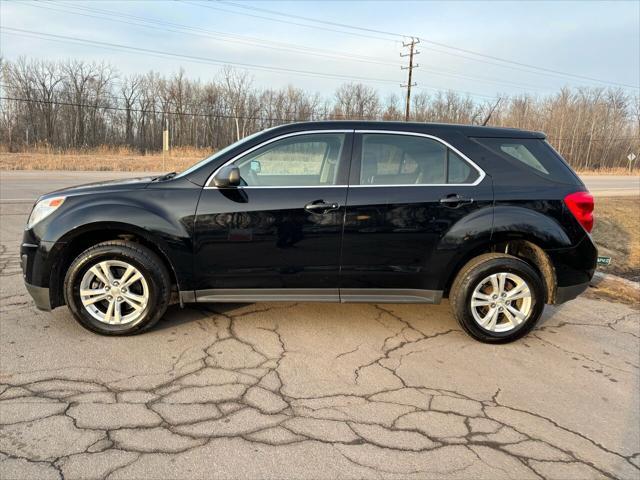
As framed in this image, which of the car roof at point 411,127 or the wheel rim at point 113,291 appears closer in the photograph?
the wheel rim at point 113,291

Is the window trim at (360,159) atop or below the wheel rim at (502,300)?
atop

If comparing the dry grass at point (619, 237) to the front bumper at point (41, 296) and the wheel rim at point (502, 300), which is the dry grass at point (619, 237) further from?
the front bumper at point (41, 296)

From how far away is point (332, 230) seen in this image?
381 cm

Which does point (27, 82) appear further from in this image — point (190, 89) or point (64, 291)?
point (64, 291)

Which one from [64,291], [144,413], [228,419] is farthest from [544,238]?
[64,291]

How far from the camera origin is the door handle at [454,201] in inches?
152

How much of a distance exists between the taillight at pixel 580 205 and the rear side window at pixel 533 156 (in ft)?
0.51

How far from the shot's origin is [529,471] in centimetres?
240

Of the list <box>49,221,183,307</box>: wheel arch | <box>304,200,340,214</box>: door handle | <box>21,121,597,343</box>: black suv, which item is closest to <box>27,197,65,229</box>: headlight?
<box>21,121,597,343</box>: black suv

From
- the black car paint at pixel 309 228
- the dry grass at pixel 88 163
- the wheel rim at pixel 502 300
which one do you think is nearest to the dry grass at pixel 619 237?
the wheel rim at pixel 502 300

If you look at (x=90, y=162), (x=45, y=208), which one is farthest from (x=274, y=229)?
(x=90, y=162)

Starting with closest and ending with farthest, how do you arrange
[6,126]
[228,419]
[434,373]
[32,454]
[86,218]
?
1. [32,454]
2. [228,419]
3. [434,373]
4. [86,218]
5. [6,126]

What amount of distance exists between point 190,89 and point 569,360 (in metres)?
62.2

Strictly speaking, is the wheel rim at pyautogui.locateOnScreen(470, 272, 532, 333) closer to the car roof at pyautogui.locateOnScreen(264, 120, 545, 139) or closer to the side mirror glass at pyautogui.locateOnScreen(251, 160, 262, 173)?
the car roof at pyautogui.locateOnScreen(264, 120, 545, 139)
